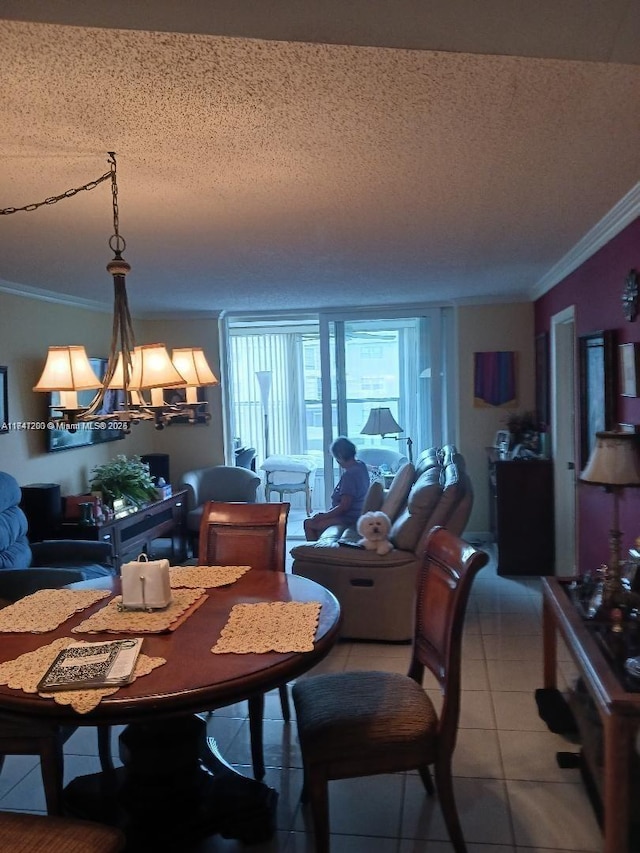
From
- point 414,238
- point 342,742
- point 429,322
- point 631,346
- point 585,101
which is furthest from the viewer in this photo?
point 429,322

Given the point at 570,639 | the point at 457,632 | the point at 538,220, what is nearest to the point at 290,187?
the point at 538,220

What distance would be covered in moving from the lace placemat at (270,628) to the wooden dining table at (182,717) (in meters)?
0.03

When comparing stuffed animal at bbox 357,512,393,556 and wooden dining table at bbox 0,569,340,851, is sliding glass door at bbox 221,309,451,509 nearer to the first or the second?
stuffed animal at bbox 357,512,393,556

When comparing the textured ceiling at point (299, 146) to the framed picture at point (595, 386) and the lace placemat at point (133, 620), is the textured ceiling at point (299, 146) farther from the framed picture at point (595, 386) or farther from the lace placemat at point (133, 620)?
the lace placemat at point (133, 620)

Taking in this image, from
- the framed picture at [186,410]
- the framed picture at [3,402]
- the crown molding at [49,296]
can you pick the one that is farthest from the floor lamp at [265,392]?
the framed picture at [3,402]

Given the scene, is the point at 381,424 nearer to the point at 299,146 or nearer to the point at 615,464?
the point at 615,464

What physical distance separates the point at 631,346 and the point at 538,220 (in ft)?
2.37

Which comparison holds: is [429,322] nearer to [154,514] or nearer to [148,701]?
[154,514]

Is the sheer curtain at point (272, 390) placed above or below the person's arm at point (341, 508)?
above

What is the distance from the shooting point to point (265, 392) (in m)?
7.27

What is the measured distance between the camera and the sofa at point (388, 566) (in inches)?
145

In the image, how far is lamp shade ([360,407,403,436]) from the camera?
19.7 ft

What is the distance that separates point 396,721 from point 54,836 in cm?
97

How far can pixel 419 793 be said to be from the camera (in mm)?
2330
